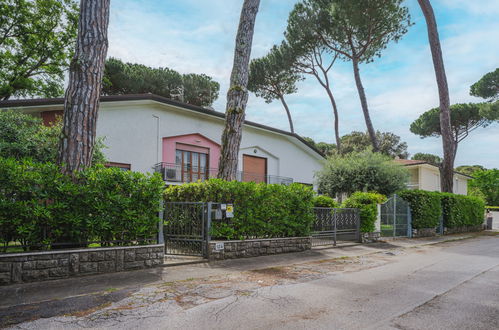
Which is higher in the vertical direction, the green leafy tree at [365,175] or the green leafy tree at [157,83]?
the green leafy tree at [157,83]

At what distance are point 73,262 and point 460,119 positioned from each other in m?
37.2

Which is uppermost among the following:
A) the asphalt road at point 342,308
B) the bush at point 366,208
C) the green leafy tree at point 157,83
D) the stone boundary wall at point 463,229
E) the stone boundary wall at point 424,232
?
the green leafy tree at point 157,83

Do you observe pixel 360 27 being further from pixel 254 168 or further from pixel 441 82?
pixel 254 168

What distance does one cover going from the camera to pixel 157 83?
28016 millimetres

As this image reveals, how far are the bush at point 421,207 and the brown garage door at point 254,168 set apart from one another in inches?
371

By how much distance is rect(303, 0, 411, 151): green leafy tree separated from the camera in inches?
890

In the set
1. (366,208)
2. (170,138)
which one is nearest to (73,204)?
(366,208)

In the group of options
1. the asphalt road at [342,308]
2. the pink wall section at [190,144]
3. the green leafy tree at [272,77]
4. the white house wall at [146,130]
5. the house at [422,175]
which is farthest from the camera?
the house at [422,175]

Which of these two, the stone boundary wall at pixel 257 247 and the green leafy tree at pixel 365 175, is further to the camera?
the green leafy tree at pixel 365 175

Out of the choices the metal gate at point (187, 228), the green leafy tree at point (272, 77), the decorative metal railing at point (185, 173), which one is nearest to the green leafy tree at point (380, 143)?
the green leafy tree at point (272, 77)

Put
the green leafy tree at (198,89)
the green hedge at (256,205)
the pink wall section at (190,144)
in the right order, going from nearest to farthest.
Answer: the green hedge at (256,205), the pink wall section at (190,144), the green leafy tree at (198,89)

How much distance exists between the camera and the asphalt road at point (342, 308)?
400 centimetres

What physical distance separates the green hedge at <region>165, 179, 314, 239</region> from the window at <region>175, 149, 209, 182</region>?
828cm

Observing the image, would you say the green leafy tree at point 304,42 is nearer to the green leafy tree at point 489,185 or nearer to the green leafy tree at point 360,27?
the green leafy tree at point 360,27
